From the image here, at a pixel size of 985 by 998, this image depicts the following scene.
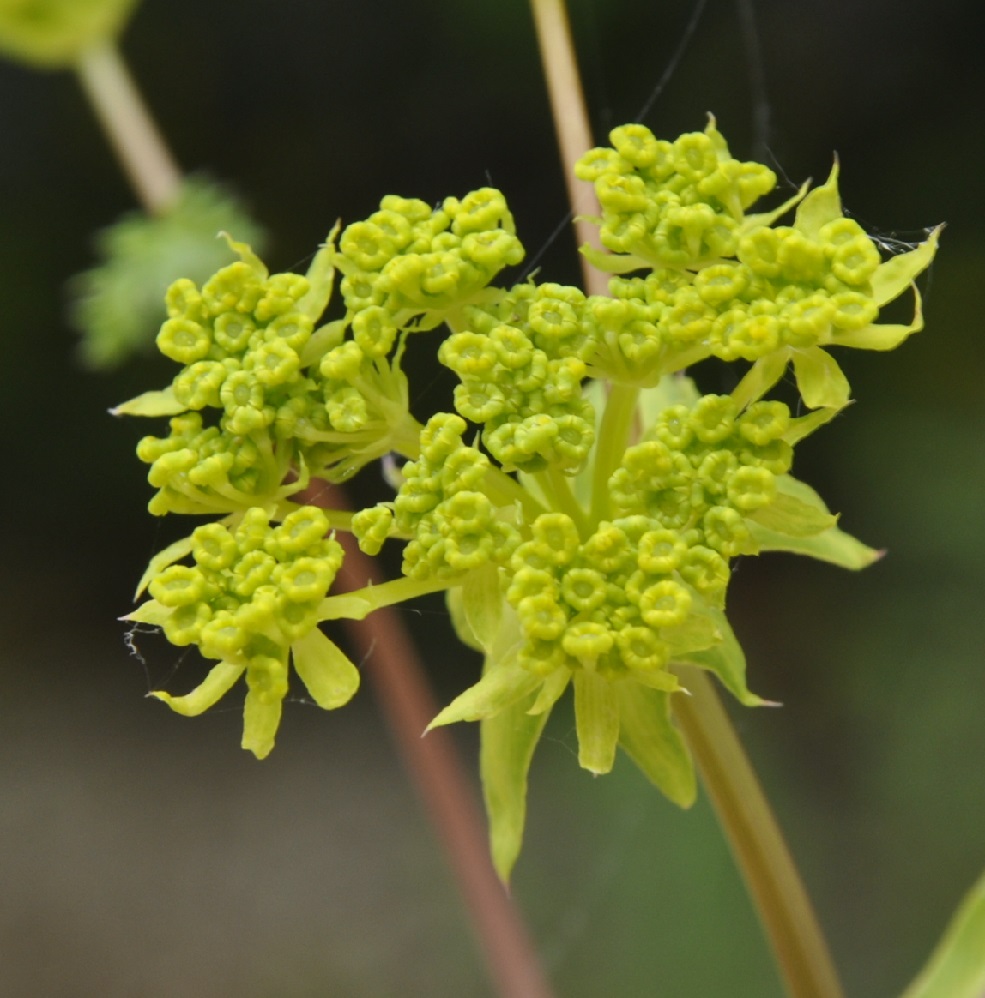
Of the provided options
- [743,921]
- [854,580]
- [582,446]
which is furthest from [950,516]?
[582,446]

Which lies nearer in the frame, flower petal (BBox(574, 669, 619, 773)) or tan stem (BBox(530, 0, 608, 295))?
flower petal (BBox(574, 669, 619, 773))

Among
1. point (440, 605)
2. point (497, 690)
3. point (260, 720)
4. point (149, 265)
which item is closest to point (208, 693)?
point (260, 720)

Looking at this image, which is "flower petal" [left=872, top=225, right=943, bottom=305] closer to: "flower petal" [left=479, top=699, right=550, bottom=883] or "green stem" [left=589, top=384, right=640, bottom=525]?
"green stem" [left=589, top=384, right=640, bottom=525]

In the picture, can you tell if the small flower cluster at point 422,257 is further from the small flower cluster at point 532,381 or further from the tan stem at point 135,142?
the tan stem at point 135,142

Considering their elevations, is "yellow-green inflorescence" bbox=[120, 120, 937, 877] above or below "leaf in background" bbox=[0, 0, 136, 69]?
below

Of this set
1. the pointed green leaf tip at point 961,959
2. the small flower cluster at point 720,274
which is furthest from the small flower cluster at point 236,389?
the pointed green leaf tip at point 961,959

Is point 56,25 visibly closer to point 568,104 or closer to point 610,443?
point 568,104

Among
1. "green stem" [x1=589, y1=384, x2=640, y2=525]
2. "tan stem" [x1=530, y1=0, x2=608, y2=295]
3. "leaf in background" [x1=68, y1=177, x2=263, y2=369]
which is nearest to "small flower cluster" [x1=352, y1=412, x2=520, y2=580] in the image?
"green stem" [x1=589, y1=384, x2=640, y2=525]
